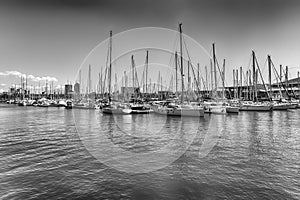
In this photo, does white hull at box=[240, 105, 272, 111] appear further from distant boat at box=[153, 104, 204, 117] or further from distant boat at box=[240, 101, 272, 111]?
distant boat at box=[153, 104, 204, 117]

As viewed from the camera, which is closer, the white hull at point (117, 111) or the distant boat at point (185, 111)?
the distant boat at point (185, 111)

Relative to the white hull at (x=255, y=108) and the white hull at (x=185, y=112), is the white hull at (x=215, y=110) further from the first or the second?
the white hull at (x=255, y=108)

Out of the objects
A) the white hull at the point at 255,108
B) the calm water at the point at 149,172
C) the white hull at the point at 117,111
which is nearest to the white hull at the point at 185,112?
the white hull at the point at 117,111

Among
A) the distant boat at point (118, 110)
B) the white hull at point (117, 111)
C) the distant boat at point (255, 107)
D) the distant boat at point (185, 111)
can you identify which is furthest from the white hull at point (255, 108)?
the white hull at point (117, 111)

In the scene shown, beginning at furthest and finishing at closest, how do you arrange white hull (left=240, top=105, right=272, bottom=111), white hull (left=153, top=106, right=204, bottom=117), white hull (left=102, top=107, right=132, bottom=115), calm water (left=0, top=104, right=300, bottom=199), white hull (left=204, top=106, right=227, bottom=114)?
white hull (left=240, top=105, right=272, bottom=111) < white hull (left=102, top=107, right=132, bottom=115) < white hull (left=204, top=106, right=227, bottom=114) < white hull (left=153, top=106, right=204, bottom=117) < calm water (left=0, top=104, right=300, bottom=199)

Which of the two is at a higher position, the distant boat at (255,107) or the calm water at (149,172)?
the distant boat at (255,107)

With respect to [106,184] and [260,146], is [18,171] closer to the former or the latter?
[106,184]

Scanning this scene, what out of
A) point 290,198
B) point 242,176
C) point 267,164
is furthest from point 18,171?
point 267,164

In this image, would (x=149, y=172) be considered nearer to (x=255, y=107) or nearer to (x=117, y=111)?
(x=117, y=111)

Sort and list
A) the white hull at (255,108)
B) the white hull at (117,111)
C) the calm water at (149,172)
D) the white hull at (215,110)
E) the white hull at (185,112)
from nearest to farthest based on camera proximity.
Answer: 1. the calm water at (149,172)
2. the white hull at (185,112)
3. the white hull at (215,110)
4. the white hull at (117,111)
5. the white hull at (255,108)


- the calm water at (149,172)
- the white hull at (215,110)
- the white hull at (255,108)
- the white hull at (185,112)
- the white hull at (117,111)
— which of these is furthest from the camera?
the white hull at (255,108)

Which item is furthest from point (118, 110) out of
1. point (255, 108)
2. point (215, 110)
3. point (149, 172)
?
point (255, 108)

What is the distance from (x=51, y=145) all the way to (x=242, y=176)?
15468 millimetres

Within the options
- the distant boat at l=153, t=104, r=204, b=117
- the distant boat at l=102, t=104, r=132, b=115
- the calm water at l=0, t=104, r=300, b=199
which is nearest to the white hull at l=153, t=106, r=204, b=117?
the distant boat at l=153, t=104, r=204, b=117
